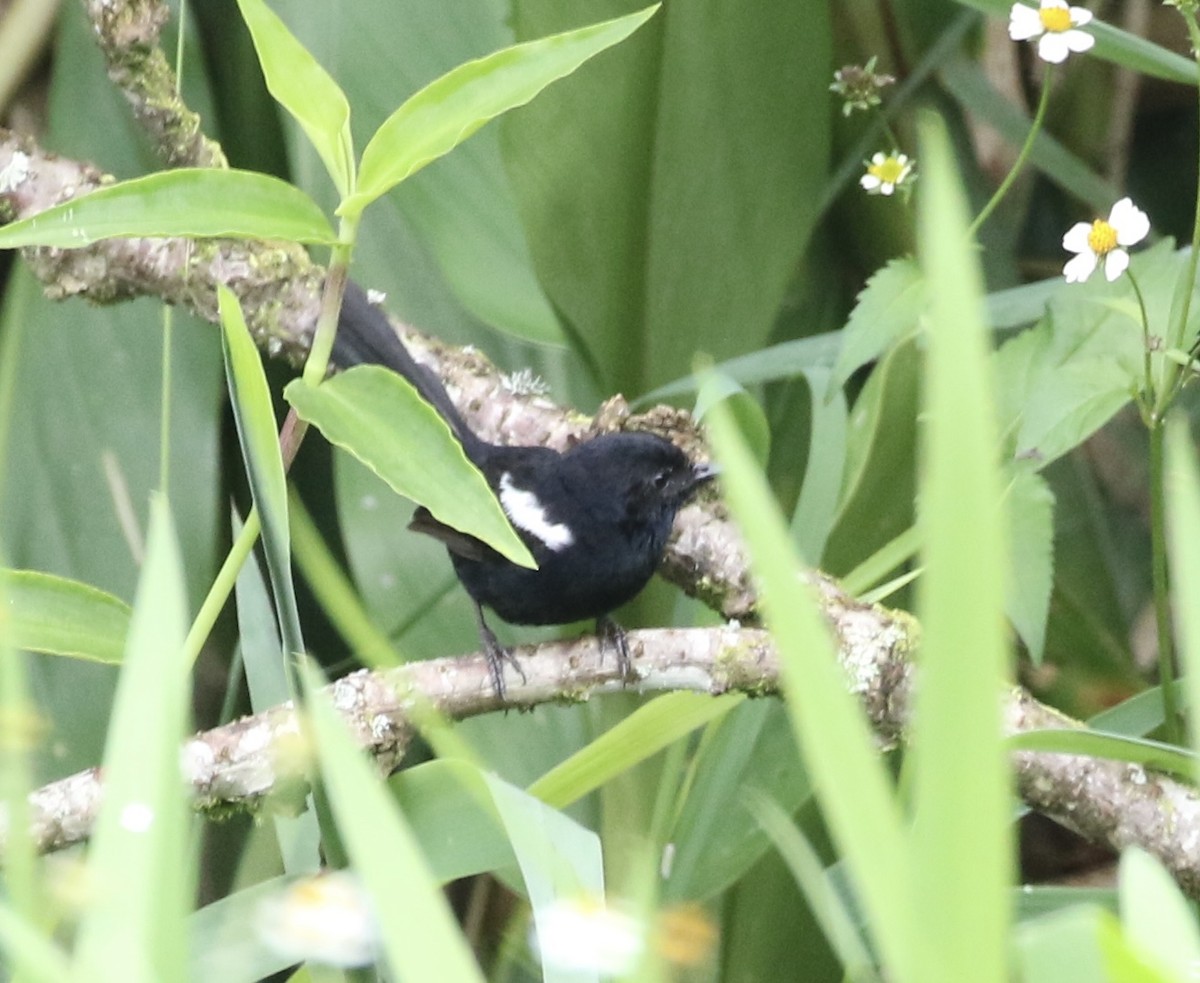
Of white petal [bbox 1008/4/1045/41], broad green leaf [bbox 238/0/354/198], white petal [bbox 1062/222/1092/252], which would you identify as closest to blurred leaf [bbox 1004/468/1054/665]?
white petal [bbox 1062/222/1092/252]

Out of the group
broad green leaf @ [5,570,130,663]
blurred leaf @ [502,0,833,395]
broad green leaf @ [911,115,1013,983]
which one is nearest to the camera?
broad green leaf @ [911,115,1013,983]

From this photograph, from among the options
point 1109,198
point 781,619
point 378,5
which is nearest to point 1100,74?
point 1109,198

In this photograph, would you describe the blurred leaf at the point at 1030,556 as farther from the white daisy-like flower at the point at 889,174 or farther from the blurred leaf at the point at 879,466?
the white daisy-like flower at the point at 889,174

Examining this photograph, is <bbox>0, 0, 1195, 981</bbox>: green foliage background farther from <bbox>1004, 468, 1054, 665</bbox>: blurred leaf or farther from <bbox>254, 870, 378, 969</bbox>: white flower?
<bbox>254, 870, 378, 969</bbox>: white flower

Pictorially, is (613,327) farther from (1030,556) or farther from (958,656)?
(958,656)

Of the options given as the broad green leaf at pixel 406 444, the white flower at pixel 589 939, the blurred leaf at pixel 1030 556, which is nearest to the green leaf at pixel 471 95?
the broad green leaf at pixel 406 444

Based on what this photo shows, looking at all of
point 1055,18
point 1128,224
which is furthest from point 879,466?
point 1055,18
